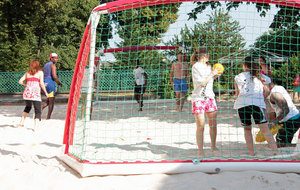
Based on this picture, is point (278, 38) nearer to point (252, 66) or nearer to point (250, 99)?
point (252, 66)

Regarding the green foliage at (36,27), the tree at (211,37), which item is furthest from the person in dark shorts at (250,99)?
Answer: the green foliage at (36,27)

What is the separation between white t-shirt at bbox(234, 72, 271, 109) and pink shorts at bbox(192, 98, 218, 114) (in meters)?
0.34

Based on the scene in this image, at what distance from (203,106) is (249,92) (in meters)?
0.59

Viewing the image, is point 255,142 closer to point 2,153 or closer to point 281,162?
point 281,162

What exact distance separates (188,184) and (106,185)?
0.79m

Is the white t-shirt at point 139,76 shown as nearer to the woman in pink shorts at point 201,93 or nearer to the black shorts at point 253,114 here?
the woman in pink shorts at point 201,93

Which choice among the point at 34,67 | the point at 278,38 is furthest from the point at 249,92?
the point at 278,38

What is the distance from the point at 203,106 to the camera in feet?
12.1

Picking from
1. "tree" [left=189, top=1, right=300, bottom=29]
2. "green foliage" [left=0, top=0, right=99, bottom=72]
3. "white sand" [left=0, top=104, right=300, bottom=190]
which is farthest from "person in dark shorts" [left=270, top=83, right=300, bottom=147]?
"green foliage" [left=0, top=0, right=99, bottom=72]

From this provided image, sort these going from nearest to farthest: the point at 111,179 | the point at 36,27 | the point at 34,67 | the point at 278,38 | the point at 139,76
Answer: the point at 111,179 < the point at 34,67 < the point at 278,38 < the point at 139,76 < the point at 36,27

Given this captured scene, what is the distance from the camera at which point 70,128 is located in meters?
3.80

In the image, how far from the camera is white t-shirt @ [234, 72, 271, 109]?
12.0 feet

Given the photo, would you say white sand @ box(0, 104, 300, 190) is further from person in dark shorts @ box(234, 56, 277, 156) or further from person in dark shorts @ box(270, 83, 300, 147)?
person in dark shorts @ box(270, 83, 300, 147)

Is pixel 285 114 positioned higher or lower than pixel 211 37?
lower
